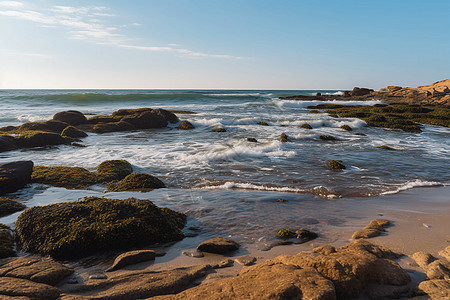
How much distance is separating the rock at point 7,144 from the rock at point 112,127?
18.1 feet

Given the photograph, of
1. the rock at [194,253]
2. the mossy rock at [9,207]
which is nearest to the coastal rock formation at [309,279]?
the rock at [194,253]

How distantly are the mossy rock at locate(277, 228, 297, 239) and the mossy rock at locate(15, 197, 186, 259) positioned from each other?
1.49 meters

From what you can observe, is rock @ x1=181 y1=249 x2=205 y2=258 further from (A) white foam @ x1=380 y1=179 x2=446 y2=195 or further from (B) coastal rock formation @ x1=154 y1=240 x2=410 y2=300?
(A) white foam @ x1=380 y1=179 x2=446 y2=195

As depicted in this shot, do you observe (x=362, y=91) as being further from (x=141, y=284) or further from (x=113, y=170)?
(x=141, y=284)

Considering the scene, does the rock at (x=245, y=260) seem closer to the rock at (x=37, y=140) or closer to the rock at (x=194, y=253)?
the rock at (x=194, y=253)

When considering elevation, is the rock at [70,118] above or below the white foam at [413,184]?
above

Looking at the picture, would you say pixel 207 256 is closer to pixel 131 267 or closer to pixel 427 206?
pixel 131 267

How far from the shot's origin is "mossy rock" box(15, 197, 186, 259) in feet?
12.8

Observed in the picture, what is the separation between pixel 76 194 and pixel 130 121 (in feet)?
45.6

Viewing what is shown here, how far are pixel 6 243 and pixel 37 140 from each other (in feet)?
33.8

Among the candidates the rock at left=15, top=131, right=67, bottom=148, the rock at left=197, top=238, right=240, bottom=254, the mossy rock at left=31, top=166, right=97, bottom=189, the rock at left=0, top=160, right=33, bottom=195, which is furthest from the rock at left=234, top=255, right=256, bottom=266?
the rock at left=15, top=131, right=67, bottom=148

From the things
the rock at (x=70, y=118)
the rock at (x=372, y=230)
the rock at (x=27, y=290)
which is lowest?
the rock at (x=372, y=230)

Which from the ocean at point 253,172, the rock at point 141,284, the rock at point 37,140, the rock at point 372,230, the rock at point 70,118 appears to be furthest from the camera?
the rock at point 70,118

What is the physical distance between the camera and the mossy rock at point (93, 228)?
153 inches
